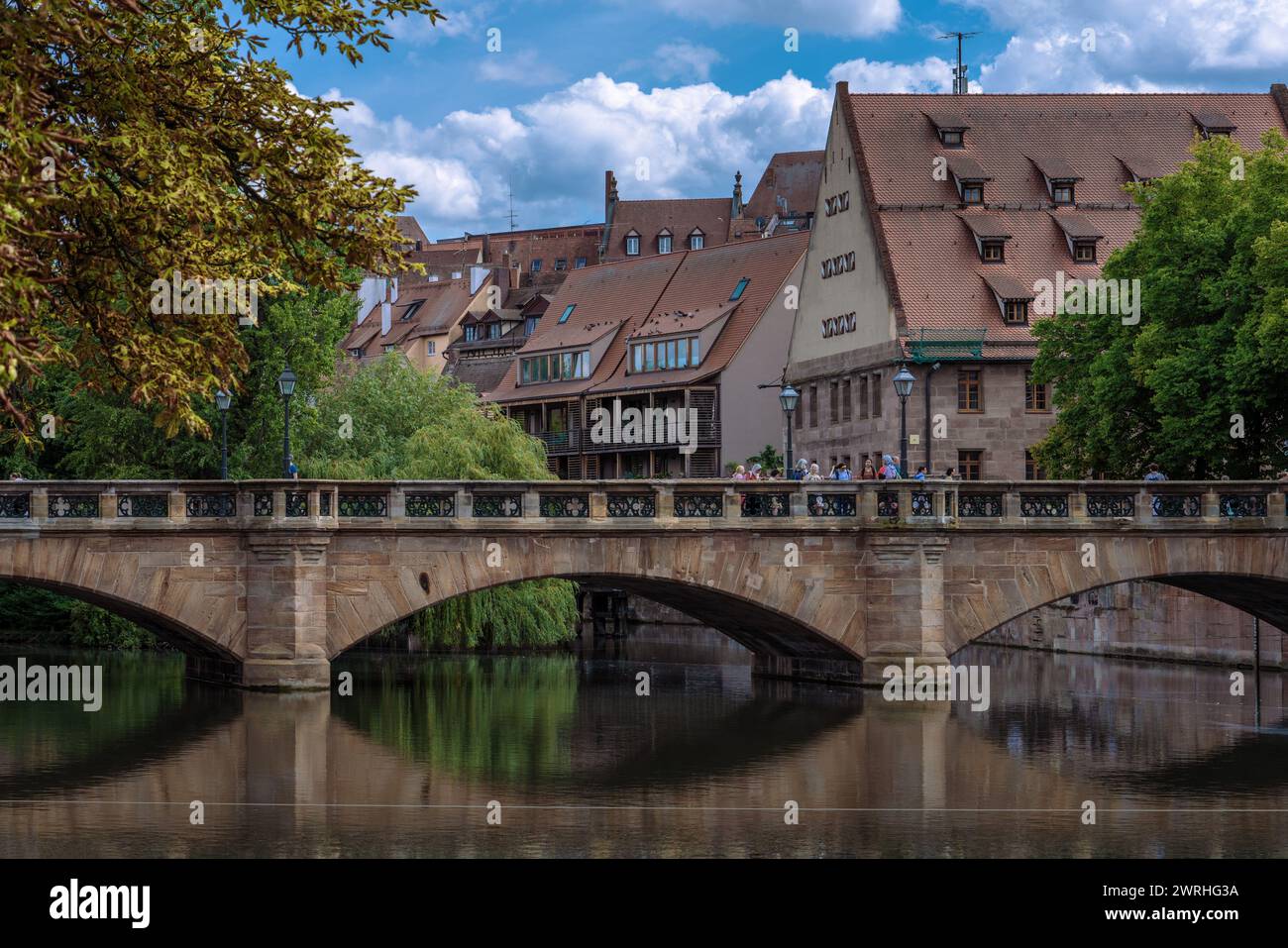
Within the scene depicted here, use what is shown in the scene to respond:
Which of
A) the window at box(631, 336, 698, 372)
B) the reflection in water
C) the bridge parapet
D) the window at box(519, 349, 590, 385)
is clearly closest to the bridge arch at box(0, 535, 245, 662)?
the bridge parapet

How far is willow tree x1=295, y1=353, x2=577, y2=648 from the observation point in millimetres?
51375

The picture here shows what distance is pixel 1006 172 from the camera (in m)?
70.2

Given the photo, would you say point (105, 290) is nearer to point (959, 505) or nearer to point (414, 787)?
point (414, 787)

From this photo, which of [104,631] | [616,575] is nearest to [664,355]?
[104,631]

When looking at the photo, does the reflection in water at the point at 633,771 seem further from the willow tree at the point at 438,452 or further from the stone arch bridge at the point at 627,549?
the willow tree at the point at 438,452

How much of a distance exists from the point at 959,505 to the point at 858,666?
12.6 feet

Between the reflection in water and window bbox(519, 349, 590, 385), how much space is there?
44.3m

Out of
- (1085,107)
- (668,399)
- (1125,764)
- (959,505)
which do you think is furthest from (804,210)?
(1125,764)

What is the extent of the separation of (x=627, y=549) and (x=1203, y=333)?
53.4 ft

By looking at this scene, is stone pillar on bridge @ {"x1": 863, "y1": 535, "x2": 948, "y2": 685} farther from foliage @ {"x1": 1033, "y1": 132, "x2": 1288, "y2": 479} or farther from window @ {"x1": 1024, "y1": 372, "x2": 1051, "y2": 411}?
window @ {"x1": 1024, "y1": 372, "x2": 1051, "y2": 411}

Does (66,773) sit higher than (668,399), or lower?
lower

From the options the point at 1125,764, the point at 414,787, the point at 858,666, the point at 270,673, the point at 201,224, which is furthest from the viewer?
the point at 858,666
